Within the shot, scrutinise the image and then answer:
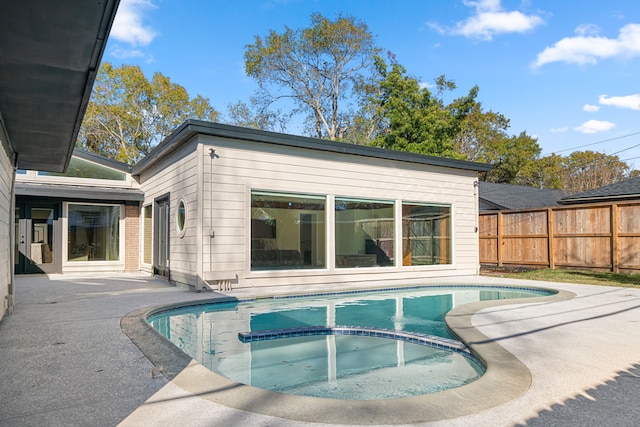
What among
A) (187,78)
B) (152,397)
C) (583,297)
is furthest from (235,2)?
(152,397)

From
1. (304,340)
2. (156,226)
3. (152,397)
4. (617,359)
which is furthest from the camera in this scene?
(156,226)

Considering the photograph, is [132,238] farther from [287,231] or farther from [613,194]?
[613,194]

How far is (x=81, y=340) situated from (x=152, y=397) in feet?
6.24

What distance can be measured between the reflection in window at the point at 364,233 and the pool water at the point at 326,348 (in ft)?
6.78

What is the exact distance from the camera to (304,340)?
4.64 metres

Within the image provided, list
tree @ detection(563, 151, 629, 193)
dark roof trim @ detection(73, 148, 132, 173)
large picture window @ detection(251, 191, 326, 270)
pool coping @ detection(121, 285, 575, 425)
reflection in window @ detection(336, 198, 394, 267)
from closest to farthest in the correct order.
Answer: pool coping @ detection(121, 285, 575, 425), large picture window @ detection(251, 191, 326, 270), reflection in window @ detection(336, 198, 394, 267), dark roof trim @ detection(73, 148, 132, 173), tree @ detection(563, 151, 629, 193)

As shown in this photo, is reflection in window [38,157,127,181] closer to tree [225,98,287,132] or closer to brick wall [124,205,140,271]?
brick wall [124,205,140,271]

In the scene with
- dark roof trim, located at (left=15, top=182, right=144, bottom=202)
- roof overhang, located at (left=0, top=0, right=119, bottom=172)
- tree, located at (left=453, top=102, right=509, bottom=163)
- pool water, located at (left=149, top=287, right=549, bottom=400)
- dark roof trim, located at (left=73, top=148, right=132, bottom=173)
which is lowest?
pool water, located at (left=149, top=287, right=549, bottom=400)

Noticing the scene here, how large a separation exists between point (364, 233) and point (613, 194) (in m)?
9.48

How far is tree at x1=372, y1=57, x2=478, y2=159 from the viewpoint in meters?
19.6

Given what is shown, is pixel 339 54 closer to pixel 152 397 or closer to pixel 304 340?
pixel 304 340

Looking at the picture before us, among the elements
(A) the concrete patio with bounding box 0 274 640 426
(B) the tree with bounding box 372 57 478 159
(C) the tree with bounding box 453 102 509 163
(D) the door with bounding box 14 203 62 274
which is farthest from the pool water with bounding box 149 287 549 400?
(C) the tree with bounding box 453 102 509 163

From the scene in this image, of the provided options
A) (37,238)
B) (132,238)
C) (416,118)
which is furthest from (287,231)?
(416,118)

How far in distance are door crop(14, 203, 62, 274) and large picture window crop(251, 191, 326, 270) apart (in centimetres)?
590
